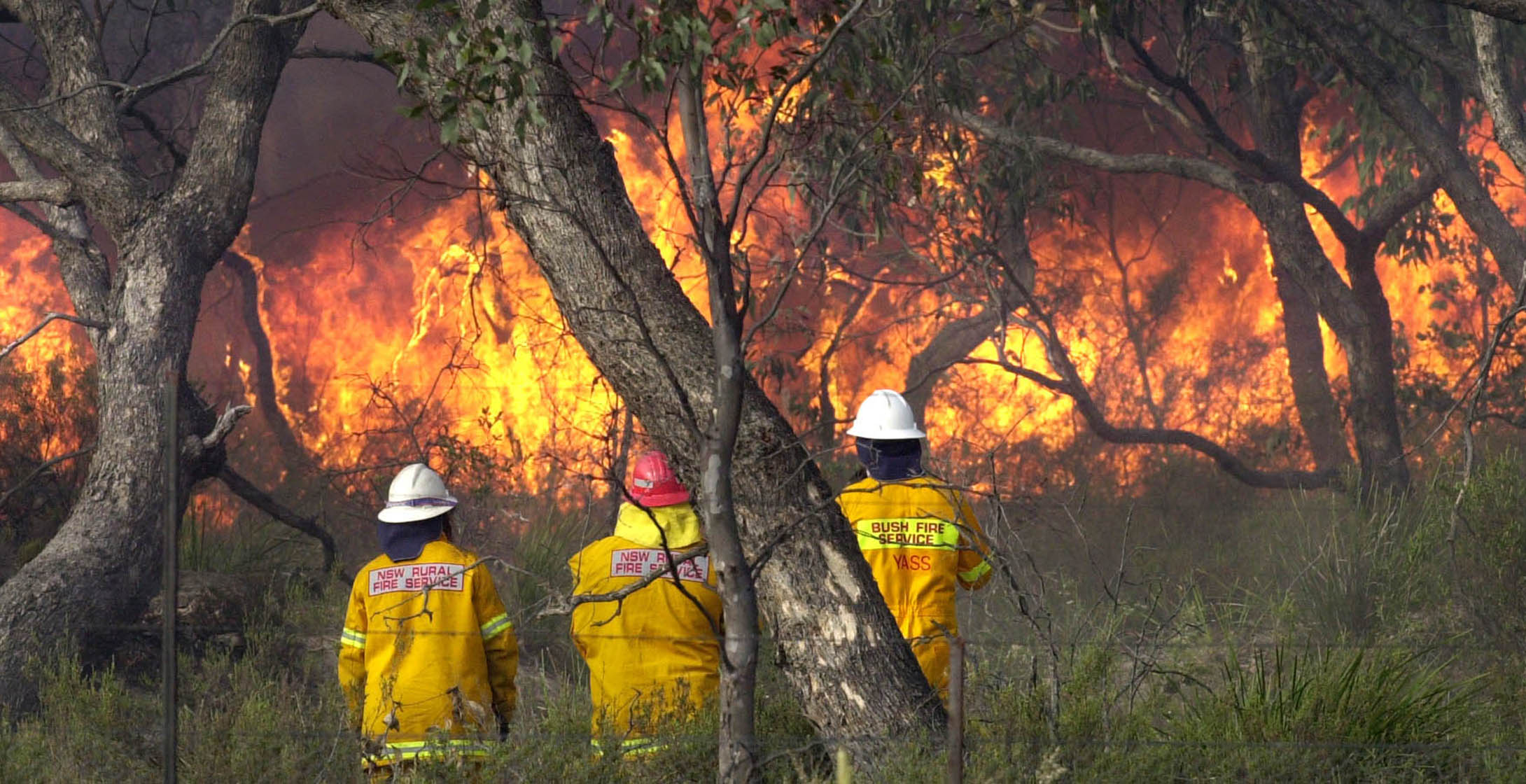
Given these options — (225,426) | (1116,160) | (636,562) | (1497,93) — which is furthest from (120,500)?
(1497,93)

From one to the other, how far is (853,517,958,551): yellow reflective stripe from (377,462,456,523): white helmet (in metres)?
1.44

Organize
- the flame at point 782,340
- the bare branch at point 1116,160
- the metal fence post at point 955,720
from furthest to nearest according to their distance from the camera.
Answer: the flame at point 782,340 → the bare branch at point 1116,160 → the metal fence post at point 955,720

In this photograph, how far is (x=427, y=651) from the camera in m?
4.41

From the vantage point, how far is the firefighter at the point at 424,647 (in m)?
4.41

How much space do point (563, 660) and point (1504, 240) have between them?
21.3 ft

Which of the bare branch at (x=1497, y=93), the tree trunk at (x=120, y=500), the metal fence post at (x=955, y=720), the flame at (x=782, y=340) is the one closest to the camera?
the metal fence post at (x=955, y=720)

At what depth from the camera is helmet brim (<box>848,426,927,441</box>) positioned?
527 centimetres

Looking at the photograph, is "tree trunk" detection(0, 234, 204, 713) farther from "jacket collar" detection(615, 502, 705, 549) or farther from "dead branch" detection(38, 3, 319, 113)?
"jacket collar" detection(615, 502, 705, 549)

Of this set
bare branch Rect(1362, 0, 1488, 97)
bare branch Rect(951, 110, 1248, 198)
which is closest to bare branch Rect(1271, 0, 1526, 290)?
bare branch Rect(1362, 0, 1488, 97)

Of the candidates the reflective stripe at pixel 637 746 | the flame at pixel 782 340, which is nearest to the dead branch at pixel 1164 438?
the flame at pixel 782 340

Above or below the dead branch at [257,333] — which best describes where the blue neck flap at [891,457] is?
below

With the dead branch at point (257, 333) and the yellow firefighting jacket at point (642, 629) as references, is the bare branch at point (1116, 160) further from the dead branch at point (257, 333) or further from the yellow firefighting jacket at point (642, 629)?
the dead branch at point (257, 333)

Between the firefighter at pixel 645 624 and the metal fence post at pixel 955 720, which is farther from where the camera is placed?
the firefighter at pixel 645 624

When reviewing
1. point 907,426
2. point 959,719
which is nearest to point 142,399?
point 907,426
